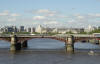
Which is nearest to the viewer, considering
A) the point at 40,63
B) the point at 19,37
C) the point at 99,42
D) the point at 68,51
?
the point at 40,63

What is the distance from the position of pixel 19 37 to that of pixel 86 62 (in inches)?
1281

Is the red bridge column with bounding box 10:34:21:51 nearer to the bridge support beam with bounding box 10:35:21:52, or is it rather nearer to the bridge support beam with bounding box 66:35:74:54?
the bridge support beam with bounding box 10:35:21:52

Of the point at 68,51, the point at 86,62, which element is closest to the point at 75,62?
the point at 86,62

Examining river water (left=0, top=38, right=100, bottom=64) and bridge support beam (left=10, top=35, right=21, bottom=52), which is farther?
bridge support beam (left=10, top=35, right=21, bottom=52)

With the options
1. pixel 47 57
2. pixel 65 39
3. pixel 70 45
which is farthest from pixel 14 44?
pixel 47 57

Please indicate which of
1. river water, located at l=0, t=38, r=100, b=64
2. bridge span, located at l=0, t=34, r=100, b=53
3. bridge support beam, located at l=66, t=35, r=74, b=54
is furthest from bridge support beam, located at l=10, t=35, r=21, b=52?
bridge support beam, located at l=66, t=35, r=74, b=54

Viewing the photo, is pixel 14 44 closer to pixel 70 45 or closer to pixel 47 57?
pixel 70 45

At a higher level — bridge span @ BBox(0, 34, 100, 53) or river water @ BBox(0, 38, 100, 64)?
bridge span @ BBox(0, 34, 100, 53)

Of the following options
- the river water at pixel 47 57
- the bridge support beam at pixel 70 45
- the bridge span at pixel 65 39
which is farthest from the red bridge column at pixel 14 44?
the bridge support beam at pixel 70 45

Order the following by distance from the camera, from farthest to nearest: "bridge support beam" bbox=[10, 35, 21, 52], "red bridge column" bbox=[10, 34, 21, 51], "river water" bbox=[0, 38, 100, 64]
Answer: "red bridge column" bbox=[10, 34, 21, 51]
"bridge support beam" bbox=[10, 35, 21, 52]
"river water" bbox=[0, 38, 100, 64]

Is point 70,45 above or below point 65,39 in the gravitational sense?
below

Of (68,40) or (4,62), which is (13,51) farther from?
(4,62)

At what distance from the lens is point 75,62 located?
59.6 m

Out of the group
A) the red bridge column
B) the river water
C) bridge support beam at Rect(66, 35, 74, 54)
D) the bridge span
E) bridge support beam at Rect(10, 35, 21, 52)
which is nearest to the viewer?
the river water
